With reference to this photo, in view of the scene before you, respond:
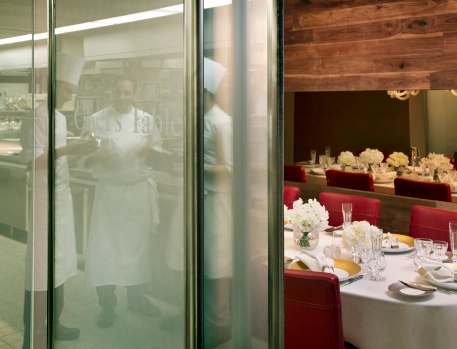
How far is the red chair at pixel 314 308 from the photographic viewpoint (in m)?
2.22

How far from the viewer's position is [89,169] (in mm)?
1557

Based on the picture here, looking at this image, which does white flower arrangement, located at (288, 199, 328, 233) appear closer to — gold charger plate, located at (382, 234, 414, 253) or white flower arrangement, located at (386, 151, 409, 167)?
gold charger plate, located at (382, 234, 414, 253)

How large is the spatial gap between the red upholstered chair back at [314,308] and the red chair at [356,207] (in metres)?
1.84

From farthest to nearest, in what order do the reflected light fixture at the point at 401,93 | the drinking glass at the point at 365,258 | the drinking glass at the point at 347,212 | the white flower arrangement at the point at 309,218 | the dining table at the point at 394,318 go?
the reflected light fixture at the point at 401,93 < the drinking glass at the point at 347,212 < the white flower arrangement at the point at 309,218 < the drinking glass at the point at 365,258 < the dining table at the point at 394,318

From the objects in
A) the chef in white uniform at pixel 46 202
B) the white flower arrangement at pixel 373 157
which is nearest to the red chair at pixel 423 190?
the white flower arrangement at pixel 373 157

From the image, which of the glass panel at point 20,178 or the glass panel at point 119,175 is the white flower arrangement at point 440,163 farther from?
the glass panel at point 20,178

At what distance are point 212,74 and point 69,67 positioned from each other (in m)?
0.45

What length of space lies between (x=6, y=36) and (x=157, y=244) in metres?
0.73

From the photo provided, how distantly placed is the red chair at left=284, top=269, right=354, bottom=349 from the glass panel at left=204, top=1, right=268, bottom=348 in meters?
0.46

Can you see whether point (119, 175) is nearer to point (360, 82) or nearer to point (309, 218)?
point (309, 218)

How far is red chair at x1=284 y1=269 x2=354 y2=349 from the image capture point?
2219mm

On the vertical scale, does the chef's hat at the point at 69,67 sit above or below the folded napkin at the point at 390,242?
above

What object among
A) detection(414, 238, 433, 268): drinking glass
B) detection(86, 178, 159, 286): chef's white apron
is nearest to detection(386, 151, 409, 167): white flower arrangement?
detection(414, 238, 433, 268): drinking glass

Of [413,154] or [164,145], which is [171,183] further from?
[413,154]
